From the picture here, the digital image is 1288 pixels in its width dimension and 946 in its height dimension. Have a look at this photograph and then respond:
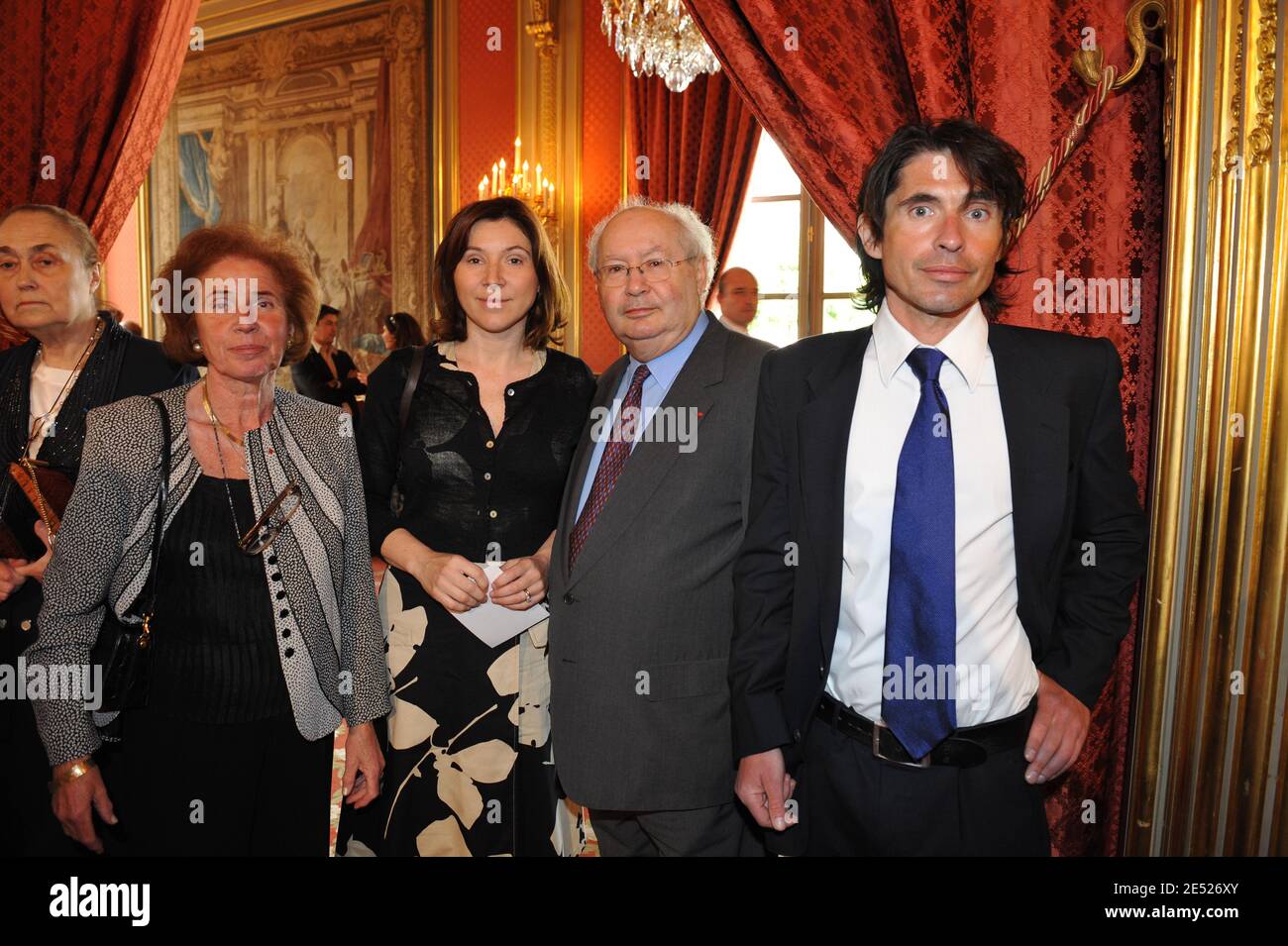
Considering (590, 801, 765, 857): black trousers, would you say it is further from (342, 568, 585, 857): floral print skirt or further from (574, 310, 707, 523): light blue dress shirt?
(574, 310, 707, 523): light blue dress shirt

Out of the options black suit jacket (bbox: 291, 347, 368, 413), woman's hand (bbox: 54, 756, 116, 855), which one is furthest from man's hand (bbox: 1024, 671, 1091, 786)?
black suit jacket (bbox: 291, 347, 368, 413)

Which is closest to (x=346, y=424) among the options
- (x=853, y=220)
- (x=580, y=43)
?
(x=853, y=220)

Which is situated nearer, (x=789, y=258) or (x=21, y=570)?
(x=21, y=570)

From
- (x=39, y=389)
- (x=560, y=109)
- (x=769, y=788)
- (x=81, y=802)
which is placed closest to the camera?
(x=769, y=788)

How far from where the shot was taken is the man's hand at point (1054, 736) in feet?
5.16

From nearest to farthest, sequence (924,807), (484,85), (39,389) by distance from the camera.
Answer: (924,807)
(39,389)
(484,85)

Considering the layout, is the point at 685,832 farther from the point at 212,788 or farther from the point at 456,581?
the point at 212,788

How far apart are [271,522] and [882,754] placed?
4.35 ft

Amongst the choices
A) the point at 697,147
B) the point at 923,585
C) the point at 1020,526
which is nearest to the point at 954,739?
Result: the point at 923,585

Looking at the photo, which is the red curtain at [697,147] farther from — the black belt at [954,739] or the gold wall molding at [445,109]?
the black belt at [954,739]

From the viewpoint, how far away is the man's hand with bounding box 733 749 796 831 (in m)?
1.67

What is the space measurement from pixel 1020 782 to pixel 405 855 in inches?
56.1

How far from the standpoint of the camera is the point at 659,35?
207 inches

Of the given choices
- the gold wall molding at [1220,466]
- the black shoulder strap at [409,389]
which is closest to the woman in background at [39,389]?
the black shoulder strap at [409,389]
